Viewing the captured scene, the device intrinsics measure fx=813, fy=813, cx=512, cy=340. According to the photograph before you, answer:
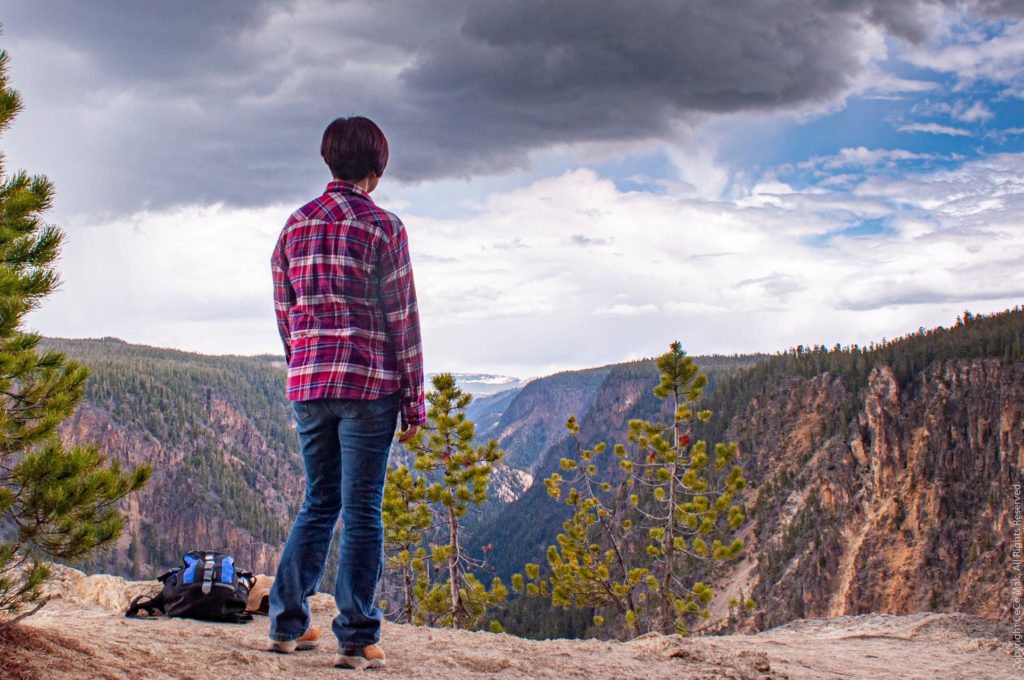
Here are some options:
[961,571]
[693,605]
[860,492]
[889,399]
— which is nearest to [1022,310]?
[889,399]

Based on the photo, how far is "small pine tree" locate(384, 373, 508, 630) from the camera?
18312 mm

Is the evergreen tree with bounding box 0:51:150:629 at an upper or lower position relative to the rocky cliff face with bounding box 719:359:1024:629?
upper

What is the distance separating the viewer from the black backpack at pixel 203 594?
6.73 m

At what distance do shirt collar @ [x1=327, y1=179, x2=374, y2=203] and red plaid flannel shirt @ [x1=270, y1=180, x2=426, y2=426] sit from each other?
58mm

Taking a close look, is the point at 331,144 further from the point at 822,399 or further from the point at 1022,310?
the point at 822,399

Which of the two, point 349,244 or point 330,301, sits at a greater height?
point 349,244

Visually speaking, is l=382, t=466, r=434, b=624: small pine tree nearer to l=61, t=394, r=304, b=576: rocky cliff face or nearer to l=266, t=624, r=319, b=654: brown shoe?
l=266, t=624, r=319, b=654: brown shoe

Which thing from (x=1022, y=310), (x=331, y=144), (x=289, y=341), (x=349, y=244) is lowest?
(x=289, y=341)

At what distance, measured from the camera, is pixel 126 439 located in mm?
167500

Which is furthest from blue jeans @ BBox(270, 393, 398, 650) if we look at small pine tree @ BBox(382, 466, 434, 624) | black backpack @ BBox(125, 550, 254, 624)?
small pine tree @ BBox(382, 466, 434, 624)

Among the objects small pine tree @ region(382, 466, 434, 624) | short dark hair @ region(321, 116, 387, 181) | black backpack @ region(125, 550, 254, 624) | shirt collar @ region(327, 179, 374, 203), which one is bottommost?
small pine tree @ region(382, 466, 434, 624)

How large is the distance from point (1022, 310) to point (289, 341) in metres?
104

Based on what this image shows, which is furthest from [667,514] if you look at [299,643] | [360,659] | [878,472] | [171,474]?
[171,474]

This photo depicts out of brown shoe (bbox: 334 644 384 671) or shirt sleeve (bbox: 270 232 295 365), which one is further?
shirt sleeve (bbox: 270 232 295 365)
